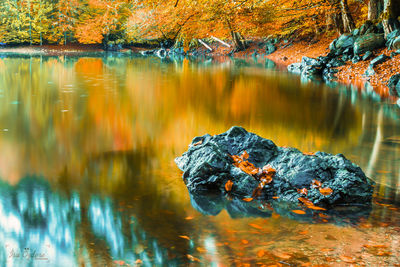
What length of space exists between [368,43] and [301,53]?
1119 centimetres

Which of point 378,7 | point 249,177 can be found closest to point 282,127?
point 249,177

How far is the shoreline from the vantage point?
1614cm

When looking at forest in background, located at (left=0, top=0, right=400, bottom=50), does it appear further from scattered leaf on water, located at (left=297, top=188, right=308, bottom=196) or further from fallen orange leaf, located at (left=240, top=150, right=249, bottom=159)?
scattered leaf on water, located at (left=297, top=188, right=308, bottom=196)

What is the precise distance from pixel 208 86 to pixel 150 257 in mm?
13314

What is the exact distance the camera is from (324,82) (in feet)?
57.8

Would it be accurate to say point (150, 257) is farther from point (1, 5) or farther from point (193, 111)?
point (1, 5)

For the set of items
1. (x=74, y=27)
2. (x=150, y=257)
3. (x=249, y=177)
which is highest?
(x=74, y=27)

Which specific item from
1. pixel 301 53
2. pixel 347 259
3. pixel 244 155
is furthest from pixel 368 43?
pixel 347 259

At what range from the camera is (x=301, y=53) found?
29641 mm

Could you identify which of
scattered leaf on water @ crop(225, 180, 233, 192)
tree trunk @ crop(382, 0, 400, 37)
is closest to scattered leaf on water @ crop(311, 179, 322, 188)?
scattered leaf on water @ crop(225, 180, 233, 192)

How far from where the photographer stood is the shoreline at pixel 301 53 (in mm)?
16141

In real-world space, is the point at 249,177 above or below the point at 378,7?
below

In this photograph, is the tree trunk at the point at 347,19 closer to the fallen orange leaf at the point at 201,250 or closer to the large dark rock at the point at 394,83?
the large dark rock at the point at 394,83

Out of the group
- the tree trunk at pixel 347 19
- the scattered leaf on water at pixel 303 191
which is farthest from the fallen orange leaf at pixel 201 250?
the tree trunk at pixel 347 19
